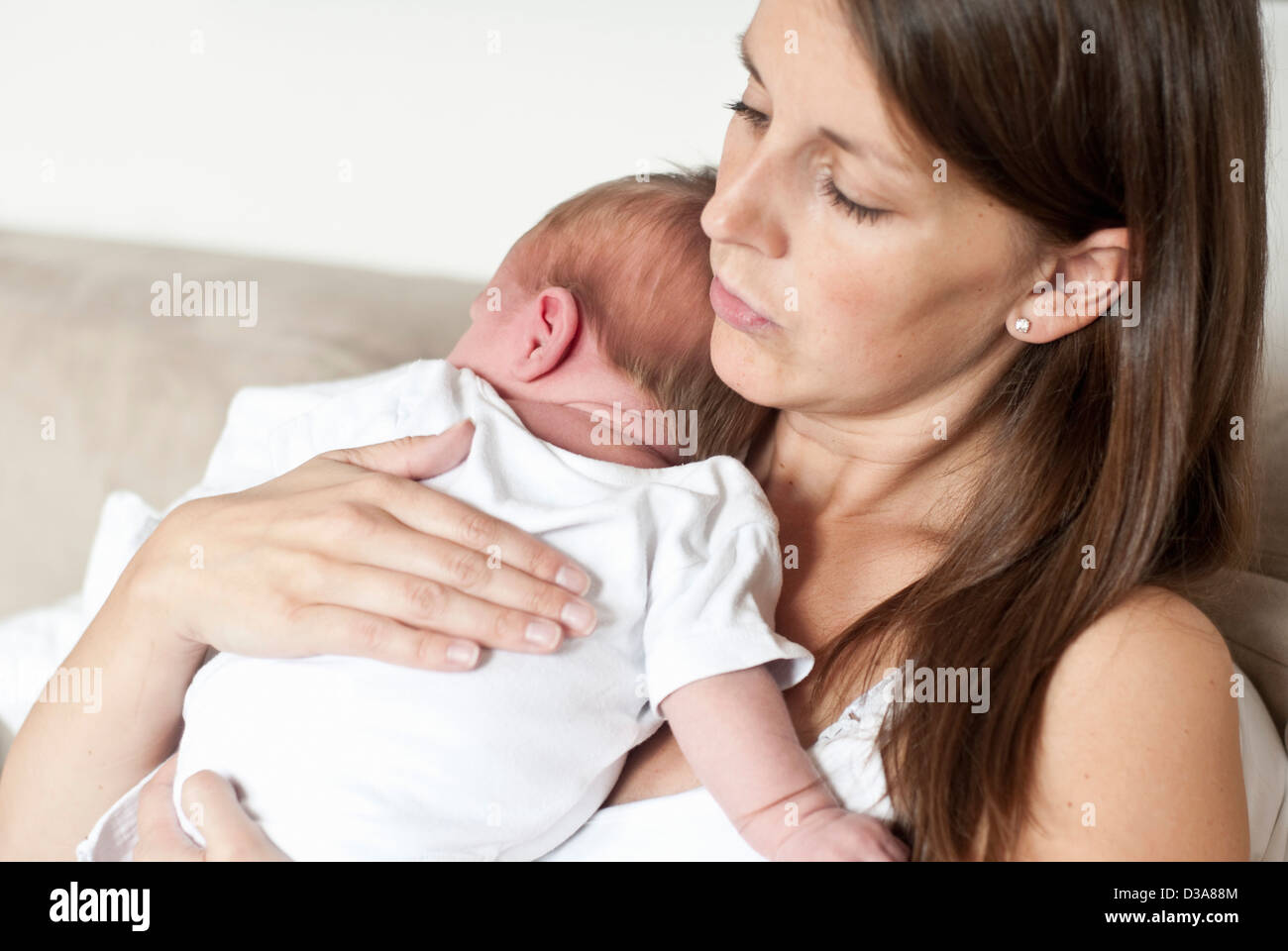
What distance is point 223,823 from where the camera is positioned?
39.8 inches

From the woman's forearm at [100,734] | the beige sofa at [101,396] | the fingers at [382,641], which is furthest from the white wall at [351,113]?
the fingers at [382,641]

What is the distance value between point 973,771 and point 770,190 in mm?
565

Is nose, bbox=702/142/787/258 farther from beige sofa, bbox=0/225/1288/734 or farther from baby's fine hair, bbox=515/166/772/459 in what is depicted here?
beige sofa, bbox=0/225/1288/734

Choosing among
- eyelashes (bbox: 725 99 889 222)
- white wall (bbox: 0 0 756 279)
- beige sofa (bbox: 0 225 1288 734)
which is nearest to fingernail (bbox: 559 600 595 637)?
eyelashes (bbox: 725 99 889 222)

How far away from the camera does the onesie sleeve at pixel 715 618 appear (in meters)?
1.02

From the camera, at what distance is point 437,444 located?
1126mm

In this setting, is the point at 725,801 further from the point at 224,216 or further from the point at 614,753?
the point at 224,216

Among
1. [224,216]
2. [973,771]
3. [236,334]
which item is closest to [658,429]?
[973,771]

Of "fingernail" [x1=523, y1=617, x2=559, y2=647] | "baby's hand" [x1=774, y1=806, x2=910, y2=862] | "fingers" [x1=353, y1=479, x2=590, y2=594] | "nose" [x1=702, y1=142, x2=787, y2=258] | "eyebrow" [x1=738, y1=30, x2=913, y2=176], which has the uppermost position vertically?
"eyebrow" [x1=738, y1=30, x2=913, y2=176]

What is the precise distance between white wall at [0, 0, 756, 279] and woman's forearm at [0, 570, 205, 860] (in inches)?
51.5

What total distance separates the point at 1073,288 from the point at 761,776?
23.0 inches

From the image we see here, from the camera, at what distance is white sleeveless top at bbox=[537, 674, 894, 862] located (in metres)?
1.09

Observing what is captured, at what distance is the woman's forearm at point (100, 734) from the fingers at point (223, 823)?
191mm
